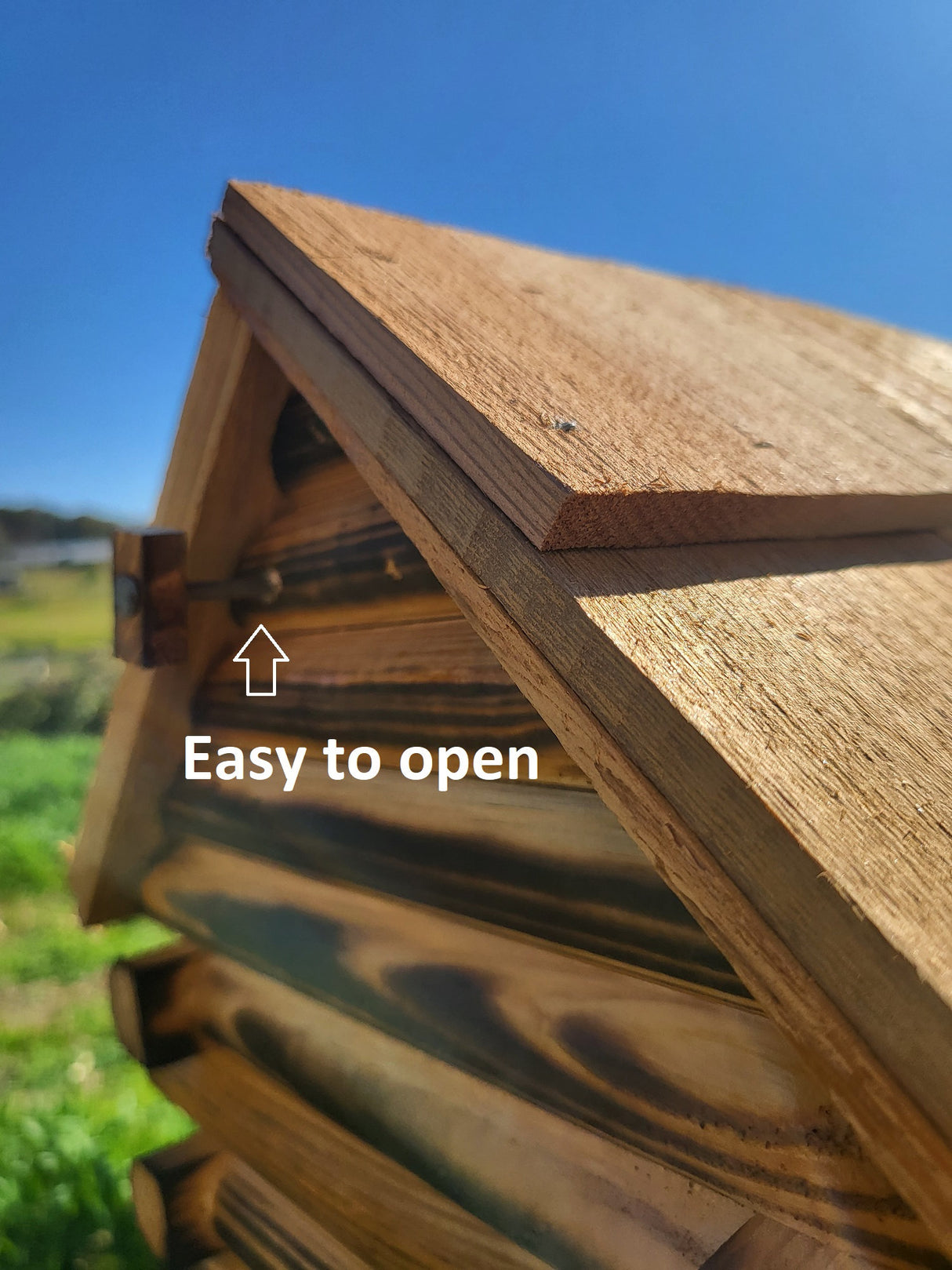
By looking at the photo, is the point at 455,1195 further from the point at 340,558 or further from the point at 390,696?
the point at 340,558

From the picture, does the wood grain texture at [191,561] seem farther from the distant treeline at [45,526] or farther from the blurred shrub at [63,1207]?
the distant treeline at [45,526]

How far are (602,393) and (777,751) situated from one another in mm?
516

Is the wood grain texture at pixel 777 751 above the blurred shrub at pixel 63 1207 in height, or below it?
above

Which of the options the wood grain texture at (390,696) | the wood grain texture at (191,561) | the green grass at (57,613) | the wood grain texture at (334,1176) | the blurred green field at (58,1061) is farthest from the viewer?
the green grass at (57,613)

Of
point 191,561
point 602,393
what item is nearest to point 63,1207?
point 191,561

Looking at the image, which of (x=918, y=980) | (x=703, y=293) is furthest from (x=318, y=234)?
(x=918, y=980)

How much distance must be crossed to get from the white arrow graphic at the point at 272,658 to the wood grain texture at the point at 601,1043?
1.06 feet

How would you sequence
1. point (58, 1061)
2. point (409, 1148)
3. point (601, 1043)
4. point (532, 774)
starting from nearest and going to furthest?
1. point (601, 1043)
2. point (532, 774)
3. point (409, 1148)
4. point (58, 1061)

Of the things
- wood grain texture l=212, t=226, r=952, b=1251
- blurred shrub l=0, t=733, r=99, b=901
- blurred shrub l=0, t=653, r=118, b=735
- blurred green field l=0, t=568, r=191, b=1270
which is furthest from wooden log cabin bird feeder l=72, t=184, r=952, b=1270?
blurred shrub l=0, t=653, r=118, b=735

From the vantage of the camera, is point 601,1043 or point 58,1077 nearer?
point 601,1043

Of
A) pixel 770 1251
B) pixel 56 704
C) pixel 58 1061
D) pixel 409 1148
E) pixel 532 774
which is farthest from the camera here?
pixel 56 704

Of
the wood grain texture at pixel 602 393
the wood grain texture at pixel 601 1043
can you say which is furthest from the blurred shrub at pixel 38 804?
the wood grain texture at pixel 602 393

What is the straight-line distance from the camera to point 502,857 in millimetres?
1098

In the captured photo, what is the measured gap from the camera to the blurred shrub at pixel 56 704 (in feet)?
49.8
